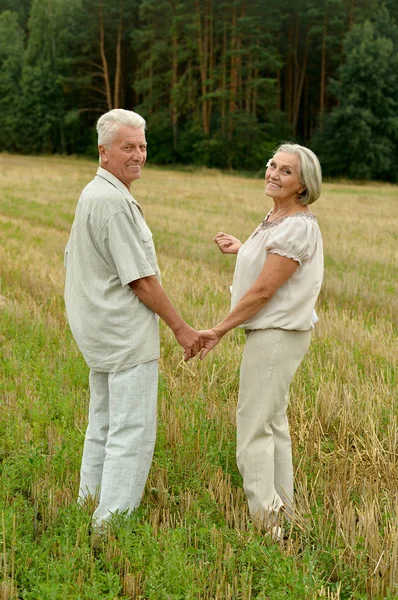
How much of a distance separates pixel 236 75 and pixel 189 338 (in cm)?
4872

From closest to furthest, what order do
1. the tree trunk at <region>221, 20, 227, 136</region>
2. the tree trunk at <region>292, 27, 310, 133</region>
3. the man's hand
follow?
the man's hand, the tree trunk at <region>221, 20, 227, 136</region>, the tree trunk at <region>292, 27, 310, 133</region>

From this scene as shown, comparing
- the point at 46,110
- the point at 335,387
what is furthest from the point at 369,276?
the point at 46,110

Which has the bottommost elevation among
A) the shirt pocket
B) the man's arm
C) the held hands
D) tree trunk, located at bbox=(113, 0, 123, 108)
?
the held hands

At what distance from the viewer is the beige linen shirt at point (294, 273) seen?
3623 mm

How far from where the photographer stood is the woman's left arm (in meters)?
3.63

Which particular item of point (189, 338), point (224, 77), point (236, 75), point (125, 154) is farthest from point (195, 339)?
point (224, 77)

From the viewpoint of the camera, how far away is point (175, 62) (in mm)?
51062

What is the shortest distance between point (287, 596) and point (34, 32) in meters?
66.8

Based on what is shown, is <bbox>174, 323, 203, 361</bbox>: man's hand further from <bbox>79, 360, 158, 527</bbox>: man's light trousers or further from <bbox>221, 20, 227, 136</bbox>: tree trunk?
<bbox>221, 20, 227, 136</bbox>: tree trunk

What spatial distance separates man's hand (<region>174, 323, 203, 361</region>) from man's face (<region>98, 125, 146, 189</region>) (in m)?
0.85

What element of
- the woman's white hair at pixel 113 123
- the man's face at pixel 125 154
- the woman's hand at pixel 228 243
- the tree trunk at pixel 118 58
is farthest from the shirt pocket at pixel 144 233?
the tree trunk at pixel 118 58

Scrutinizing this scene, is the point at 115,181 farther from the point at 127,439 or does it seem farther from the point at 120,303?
the point at 127,439

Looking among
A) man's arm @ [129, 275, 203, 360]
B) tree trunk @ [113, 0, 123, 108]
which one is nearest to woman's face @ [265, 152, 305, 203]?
man's arm @ [129, 275, 203, 360]

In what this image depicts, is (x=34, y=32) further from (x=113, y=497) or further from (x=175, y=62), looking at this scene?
(x=113, y=497)
